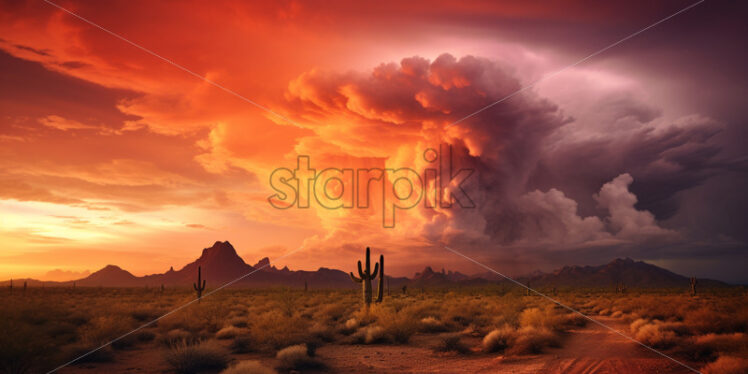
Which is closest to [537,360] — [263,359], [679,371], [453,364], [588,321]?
[453,364]

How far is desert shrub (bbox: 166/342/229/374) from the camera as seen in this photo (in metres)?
15.0

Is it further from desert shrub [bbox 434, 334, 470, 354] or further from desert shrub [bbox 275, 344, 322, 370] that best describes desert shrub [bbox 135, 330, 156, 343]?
desert shrub [bbox 434, 334, 470, 354]

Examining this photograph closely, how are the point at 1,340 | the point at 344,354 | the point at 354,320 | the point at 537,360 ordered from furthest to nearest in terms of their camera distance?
the point at 354,320, the point at 344,354, the point at 537,360, the point at 1,340

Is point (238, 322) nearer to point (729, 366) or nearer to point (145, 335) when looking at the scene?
point (145, 335)

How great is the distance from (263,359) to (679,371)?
1404cm

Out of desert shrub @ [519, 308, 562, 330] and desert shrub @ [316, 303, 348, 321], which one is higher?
desert shrub @ [519, 308, 562, 330]

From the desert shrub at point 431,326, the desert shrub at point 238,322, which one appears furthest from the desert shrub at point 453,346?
the desert shrub at point 238,322

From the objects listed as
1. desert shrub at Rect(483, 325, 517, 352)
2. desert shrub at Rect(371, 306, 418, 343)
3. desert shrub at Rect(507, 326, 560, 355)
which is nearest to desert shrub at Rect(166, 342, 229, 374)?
desert shrub at Rect(371, 306, 418, 343)

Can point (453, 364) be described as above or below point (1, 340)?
below

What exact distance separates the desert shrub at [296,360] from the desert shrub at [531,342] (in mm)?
7530

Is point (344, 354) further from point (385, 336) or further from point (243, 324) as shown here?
point (243, 324)

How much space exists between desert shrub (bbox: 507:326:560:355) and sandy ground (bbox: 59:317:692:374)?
439 mm

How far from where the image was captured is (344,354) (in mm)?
18250

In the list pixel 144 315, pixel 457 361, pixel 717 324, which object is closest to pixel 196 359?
pixel 457 361
